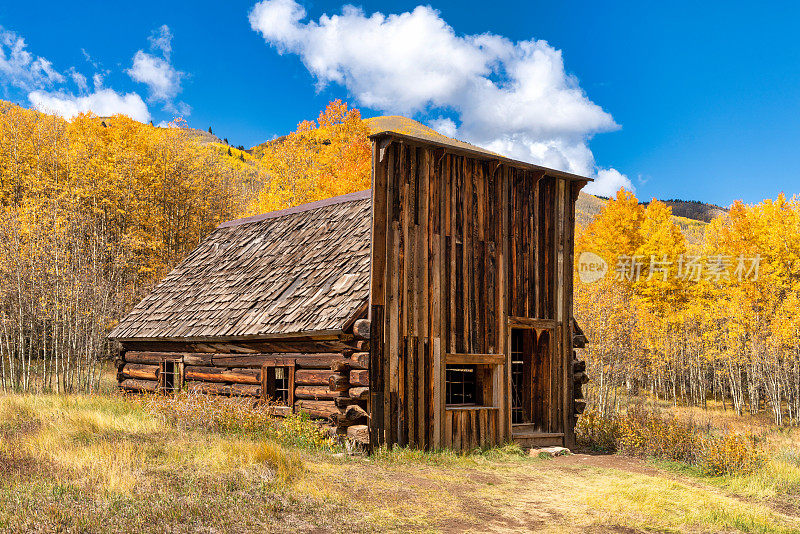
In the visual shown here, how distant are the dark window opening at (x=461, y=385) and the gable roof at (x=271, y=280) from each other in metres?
3.03

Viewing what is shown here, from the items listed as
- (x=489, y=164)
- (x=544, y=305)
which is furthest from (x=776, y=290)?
(x=489, y=164)

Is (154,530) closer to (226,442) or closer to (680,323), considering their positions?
(226,442)

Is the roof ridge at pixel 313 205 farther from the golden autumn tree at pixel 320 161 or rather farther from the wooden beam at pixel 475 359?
the golden autumn tree at pixel 320 161

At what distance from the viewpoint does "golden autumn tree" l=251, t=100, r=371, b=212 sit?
29.2 m

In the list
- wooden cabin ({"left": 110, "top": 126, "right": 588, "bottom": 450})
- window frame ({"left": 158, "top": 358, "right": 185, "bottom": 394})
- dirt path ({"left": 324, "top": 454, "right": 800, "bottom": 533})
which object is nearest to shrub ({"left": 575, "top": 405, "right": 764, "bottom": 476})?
dirt path ({"left": 324, "top": 454, "right": 800, "bottom": 533})

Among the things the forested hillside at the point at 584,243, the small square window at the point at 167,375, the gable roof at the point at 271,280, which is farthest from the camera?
the forested hillside at the point at 584,243

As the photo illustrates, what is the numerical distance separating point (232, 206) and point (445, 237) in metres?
23.9

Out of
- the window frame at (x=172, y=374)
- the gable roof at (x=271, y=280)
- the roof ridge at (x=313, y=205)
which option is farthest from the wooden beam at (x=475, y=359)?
the window frame at (x=172, y=374)

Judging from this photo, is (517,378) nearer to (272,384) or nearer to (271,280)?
(272,384)

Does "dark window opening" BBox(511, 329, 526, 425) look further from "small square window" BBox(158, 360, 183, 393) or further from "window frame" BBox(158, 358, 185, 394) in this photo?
"small square window" BBox(158, 360, 183, 393)

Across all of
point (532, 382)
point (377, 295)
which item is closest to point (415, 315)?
point (377, 295)

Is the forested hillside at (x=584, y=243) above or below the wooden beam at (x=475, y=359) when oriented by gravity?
above

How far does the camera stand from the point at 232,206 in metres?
34.7

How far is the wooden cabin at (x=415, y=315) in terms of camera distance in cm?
1198
